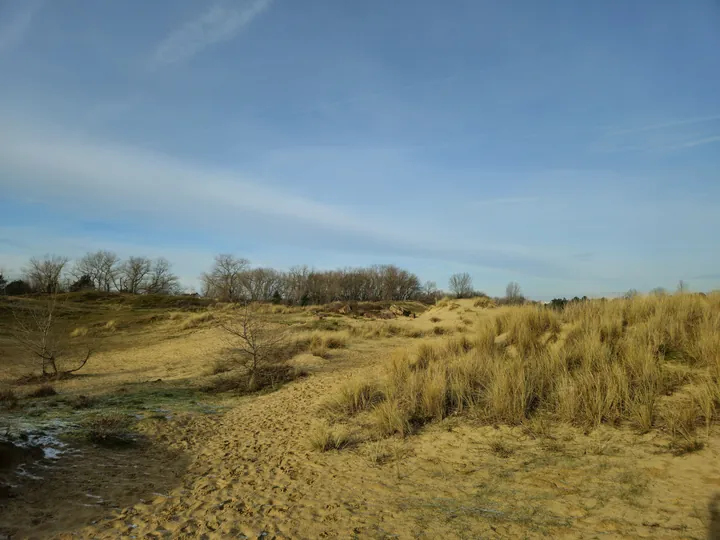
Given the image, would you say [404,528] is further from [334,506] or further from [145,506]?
[145,506]

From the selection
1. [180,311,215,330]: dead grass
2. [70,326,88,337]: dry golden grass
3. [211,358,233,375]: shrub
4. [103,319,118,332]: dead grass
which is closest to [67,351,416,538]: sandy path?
[211,358,233,375]: shrub

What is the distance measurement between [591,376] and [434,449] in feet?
9.73

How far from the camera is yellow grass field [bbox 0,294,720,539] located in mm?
4516

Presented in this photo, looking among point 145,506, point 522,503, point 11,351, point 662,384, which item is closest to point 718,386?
point 662,384

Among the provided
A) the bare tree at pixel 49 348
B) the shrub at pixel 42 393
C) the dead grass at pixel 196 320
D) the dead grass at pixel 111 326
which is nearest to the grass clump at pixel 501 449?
the shrub at pixel 42 393

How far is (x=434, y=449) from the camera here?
6688mm

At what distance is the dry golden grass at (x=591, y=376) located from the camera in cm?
627

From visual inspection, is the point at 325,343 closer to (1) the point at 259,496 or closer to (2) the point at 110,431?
(2) the point at 110,431

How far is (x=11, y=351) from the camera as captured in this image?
2153 centimetres

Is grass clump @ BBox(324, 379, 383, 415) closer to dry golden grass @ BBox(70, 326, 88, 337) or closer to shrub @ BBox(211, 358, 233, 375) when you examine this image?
shrub @ BBox(211, 358, 233, 375)

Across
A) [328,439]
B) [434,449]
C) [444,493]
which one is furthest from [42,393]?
[444,493]

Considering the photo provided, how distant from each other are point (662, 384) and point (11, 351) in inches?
1070

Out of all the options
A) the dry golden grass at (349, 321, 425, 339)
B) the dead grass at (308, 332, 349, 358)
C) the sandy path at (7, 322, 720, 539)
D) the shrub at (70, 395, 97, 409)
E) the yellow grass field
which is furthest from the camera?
the dry golden grass at (349, 321, 425, 339)

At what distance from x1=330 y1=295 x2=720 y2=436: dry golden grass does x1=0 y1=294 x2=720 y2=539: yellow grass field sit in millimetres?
37
